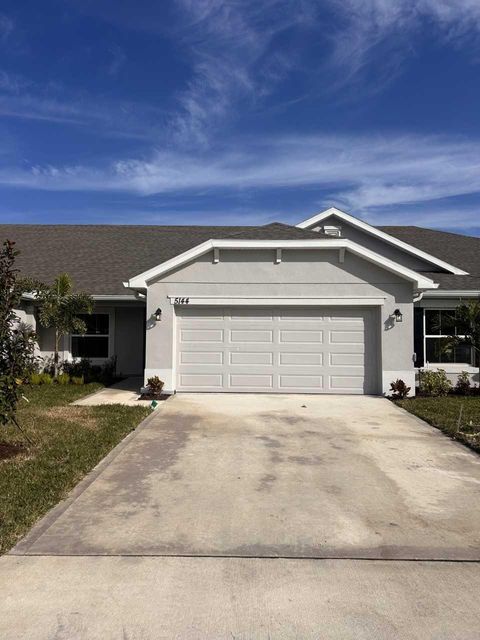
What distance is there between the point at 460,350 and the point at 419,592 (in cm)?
Result: 1225

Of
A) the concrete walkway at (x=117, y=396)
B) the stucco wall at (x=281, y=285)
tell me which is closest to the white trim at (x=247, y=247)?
the stucco wall at (x=281, y=285)

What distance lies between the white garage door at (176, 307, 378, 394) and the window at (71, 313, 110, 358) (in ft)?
15.7

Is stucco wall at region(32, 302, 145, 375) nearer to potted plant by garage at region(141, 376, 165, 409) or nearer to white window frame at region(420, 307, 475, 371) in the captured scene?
potted plant by garage at region(141, 376, 165, 409)

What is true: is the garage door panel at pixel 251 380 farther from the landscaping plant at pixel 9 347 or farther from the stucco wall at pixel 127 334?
the landscaping plant at pixel 9 347

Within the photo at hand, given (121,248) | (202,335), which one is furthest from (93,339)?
(202,335)

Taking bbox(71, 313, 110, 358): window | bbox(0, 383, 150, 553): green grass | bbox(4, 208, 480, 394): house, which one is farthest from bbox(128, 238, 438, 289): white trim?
bbox(71, 313, 110, 358): window

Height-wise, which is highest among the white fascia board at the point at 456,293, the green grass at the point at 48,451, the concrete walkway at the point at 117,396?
the white fascia board at the point at 456,293

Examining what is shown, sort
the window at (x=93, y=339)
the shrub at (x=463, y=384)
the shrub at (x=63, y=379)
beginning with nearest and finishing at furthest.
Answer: the shrub at (x=463, y=384)
the shrub at (x=63, y=379)
the window at (x=93, y=339)

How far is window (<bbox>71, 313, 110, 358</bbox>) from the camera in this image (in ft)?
54.8

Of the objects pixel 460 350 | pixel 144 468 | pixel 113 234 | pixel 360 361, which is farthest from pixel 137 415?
pixel 113 234

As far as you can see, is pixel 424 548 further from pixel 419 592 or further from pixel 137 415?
pixel 137 415

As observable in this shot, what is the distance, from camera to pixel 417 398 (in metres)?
12.4

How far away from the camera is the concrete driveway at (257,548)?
324 centimetres

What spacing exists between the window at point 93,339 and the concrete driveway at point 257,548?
31.2ft
